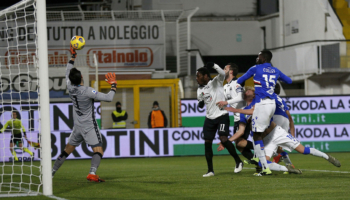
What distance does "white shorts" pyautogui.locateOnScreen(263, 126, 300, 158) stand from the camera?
852cm

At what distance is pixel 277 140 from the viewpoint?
28.2ft

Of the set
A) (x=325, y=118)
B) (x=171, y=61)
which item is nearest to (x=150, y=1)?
(x=171, y=61)

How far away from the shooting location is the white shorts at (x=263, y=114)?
837cm

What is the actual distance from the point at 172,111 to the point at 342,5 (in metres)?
11.2

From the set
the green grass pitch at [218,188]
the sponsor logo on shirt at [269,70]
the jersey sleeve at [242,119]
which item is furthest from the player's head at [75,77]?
the jersey sleeve at [242,119]

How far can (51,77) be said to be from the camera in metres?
19.4

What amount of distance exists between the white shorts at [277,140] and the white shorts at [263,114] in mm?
315

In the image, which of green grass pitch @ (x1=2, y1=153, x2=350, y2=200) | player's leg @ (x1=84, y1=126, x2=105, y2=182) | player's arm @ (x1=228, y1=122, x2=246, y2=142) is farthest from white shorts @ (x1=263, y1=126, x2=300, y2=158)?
player's leg @ (x1=84, y1=126, x2=105, y2=182)

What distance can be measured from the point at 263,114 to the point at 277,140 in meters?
0.56

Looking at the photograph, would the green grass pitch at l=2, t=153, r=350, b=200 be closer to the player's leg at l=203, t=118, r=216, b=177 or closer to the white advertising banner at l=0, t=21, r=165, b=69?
the player's leg at l=203, t=118, r=216, b=177

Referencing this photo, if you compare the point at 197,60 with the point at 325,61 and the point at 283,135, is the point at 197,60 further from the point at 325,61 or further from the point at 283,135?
the point at 283,135

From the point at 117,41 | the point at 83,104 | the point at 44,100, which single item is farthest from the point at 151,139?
the point at 44,100

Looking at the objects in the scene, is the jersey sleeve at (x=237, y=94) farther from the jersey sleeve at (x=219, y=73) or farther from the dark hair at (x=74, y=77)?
the dark hair at (x=74, y=77)

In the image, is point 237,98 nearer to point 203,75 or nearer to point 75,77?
point 203,75
